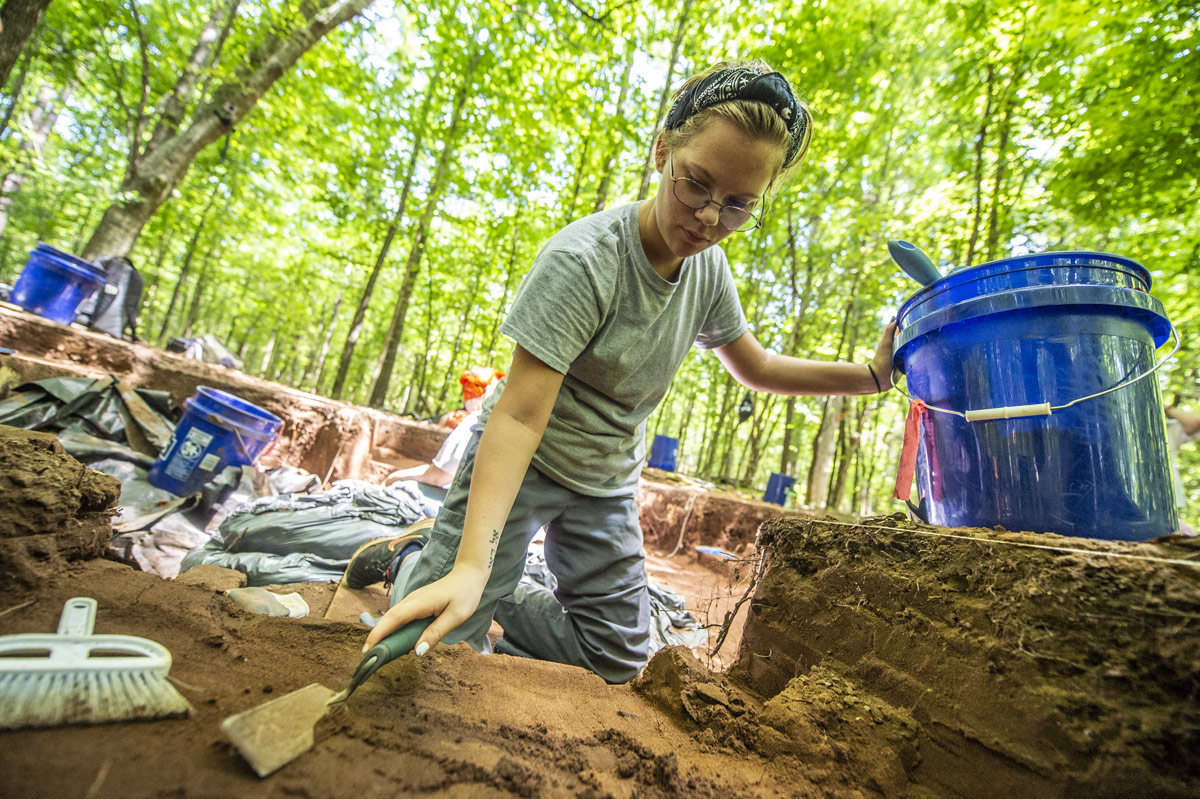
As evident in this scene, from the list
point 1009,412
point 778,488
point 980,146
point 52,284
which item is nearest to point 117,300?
point 52,284

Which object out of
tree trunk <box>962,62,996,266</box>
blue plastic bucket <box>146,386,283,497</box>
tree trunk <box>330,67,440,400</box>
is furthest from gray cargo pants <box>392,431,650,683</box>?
tree trunk <box>330,67,440,400</box>

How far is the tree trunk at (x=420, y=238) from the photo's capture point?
24.6 feet

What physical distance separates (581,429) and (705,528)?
3.55 meters

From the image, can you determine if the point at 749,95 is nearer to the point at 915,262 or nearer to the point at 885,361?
the point at 915,262

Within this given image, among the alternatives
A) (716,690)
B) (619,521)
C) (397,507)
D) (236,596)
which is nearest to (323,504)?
(397,507)

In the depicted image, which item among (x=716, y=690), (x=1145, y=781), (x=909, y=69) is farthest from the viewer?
(x=909, y=69)

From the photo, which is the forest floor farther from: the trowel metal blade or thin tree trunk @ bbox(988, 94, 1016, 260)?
thin tree trunk @ bbox(988, 94, 1016, 260)

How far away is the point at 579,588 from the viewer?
183cm

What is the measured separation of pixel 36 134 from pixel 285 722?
43.9 ft

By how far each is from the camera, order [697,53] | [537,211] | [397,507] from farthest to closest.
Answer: [537,211], [697,53], [397,507]

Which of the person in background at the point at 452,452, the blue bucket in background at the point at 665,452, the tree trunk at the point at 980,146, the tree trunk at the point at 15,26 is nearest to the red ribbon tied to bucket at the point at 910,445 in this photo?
the person in background at the point at 452,452

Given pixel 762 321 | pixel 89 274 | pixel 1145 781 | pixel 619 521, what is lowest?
pixel 1145 781

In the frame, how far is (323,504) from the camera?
308 cm

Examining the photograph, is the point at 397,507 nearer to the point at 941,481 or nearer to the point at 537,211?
the point at 941,481
